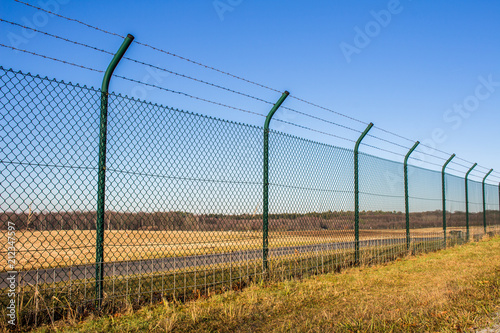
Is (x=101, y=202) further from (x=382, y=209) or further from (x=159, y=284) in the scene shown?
(x=382, y=209)

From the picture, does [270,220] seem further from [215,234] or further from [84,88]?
[84,88]

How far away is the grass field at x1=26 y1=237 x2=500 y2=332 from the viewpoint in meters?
3.30

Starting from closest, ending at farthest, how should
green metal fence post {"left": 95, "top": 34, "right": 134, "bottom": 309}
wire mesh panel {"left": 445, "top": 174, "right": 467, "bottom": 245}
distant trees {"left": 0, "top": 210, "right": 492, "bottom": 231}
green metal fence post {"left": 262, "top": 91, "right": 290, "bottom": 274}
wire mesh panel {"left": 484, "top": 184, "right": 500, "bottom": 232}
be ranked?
distant trees {"left": 0, "top": 210, "right": 492, "bottom": 231}
green metal fence post {"left": 95, "top": 34, "right": 134, "bottom": 309}
green metal fence post {"left": 262, "top": 91, "right": 290, "bottom": 274}
wire mesh panel {"left": 445, "top": 174, "right": 467, "bottom": 245}
wire mesh panel {"left": 484, "top": 184, "right": 500, "bottom": 232}

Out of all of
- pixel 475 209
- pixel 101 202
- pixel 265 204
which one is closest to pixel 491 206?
pixel 475 209

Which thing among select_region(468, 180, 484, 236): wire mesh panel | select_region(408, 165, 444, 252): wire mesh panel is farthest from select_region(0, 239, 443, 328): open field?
select_region(468, 180, 484, 236): wire mesh panel

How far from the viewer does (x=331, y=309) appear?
3.97 metres

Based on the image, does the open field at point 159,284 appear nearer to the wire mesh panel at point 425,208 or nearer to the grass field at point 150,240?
the grass field at point 150,240

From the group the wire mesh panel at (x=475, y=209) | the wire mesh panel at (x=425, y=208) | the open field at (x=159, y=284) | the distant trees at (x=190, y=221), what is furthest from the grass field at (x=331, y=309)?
the wire mesh panel at (x=475, y=209)

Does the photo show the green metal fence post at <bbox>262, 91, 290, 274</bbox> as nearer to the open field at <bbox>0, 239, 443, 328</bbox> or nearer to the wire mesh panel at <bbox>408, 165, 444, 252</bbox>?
the open field at <bbox>0, 239, 443, 328</bbox>

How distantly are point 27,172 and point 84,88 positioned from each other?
977 mm

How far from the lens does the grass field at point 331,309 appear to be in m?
3.30

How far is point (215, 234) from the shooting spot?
183 inches

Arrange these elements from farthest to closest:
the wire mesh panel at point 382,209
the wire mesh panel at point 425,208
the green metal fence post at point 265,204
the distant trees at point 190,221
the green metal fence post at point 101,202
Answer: the wire mesh panel at point 425,208 < the wire mesh panel at point 382,209 < the green metal fence post at point 265,204 < the green metal fence post at point 101,202 < the distant trees at point 190,221

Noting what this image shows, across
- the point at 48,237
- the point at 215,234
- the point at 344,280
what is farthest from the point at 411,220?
the point at 48,237
